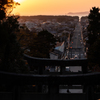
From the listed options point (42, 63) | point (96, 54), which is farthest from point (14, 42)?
point (96, 54)

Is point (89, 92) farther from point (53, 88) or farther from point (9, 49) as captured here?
point (9, 49)

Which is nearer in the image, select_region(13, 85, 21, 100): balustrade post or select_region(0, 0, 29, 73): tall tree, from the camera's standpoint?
select_region(13, 85, 21, 100): balustrade post

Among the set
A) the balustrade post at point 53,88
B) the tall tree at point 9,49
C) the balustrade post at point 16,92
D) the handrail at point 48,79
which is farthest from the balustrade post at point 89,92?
the tall tree at point 9,49

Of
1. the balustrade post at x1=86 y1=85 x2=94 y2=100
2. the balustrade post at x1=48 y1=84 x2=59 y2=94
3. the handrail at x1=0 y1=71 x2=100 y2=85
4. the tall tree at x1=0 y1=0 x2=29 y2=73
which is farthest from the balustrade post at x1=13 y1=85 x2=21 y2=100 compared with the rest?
the balustrade post at x1=86 y1=85 x2=94 y2=100

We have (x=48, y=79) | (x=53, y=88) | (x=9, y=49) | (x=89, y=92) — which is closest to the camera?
(x=48, y=79)

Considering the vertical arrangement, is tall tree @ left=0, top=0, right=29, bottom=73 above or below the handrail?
above

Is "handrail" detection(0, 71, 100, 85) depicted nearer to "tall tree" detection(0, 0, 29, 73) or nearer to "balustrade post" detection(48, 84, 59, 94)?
"balustrade post" detection(48, 84, 59, 94)

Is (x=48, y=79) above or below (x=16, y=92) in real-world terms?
above

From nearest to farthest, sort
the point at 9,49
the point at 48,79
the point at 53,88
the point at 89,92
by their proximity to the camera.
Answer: the point at 48,79, the point at 53,88, the point at 89,92, the point at 9,49

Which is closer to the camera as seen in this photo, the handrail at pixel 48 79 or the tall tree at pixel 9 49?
the handrail at pixel 48 79

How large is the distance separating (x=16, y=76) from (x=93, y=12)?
7.77m

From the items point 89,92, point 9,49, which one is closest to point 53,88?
point 89,92

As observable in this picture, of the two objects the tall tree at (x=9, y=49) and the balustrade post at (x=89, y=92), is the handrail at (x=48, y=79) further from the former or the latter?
the tall tree at (x=9, y=49)

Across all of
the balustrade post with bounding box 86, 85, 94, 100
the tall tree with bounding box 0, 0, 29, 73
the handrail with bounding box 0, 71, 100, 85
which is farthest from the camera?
the tall tree with bounding box 0, 0, 29, 73
